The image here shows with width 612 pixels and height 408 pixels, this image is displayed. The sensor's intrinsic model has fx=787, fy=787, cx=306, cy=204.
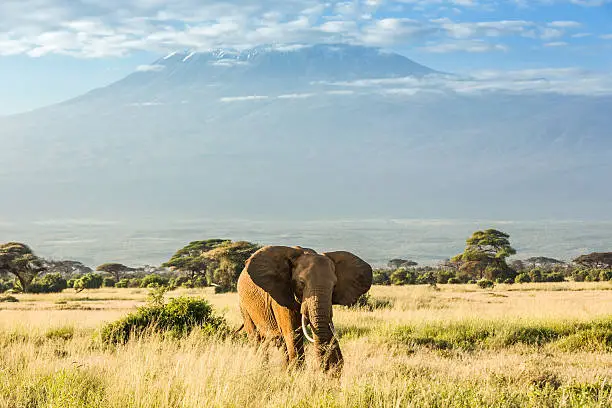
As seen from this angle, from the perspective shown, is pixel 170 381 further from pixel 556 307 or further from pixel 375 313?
pixel 556 307

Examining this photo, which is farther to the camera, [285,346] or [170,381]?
[285,346]

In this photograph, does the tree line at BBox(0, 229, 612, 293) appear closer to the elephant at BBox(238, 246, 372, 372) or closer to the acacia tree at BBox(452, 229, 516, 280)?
the acacia tree at BBox(452, 229, 516, 280)

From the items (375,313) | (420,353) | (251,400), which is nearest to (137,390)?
(251,400)

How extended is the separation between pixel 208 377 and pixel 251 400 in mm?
721

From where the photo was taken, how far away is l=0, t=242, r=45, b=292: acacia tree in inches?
2076

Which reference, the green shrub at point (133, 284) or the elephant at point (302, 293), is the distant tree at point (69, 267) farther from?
the elephant at point (302, 293)

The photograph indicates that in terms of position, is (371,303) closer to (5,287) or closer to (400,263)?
(5,287)

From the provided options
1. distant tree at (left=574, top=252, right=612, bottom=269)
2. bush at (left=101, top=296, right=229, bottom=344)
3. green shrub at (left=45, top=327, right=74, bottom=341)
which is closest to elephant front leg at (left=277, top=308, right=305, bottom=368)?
bush at (left=101, top=296, right=229, bottom=344)

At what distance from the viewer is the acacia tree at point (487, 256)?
211 ft

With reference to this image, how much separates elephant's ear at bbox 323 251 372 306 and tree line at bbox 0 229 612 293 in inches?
1434

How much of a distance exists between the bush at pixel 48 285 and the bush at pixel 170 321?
36482 mm

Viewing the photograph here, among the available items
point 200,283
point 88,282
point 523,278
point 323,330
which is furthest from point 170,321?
point 523,278

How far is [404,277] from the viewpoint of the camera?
195ft

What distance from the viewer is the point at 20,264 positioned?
52.9 metres
